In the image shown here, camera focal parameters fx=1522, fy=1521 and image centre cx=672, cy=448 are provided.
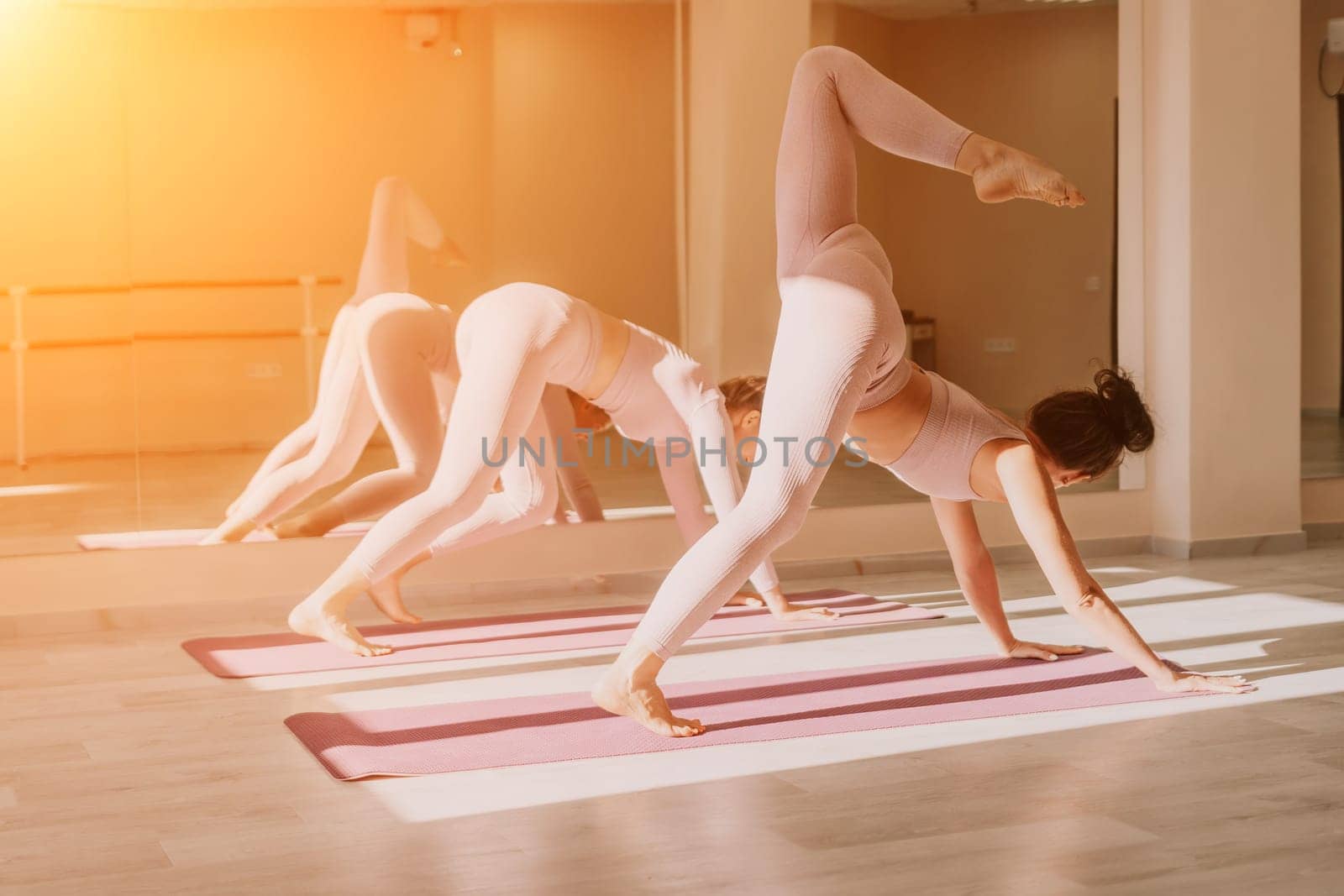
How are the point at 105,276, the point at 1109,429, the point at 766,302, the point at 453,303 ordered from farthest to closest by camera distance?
the point at 766,302 → the point at 453,303 → the point at 105,276 → the point at 1109,429

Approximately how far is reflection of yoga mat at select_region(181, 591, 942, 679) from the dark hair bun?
131 centimetres

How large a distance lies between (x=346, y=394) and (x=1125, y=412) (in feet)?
7.77

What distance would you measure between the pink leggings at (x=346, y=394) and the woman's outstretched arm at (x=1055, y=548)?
2058 mm

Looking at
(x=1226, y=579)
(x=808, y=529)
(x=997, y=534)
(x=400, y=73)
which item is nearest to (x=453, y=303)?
(x=400, y=73)

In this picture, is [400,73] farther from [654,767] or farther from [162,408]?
[654,767]

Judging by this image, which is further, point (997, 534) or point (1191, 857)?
point (997, 534)

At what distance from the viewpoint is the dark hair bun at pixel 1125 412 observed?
10.0 feet

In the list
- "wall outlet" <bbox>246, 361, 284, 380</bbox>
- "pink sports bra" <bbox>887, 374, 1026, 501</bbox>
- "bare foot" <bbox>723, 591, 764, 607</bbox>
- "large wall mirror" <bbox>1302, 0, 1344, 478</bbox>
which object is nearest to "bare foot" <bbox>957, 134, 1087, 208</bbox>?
"pink sports bra" <bbox>887, 374, 1026, 501</bbox>

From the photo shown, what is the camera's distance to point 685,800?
2.53 metres

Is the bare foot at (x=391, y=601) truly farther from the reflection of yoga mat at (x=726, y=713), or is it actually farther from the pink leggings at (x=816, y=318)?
the pink leggings at (x=816, y=318)

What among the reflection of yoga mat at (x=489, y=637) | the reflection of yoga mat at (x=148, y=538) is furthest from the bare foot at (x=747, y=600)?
the reflection of yoga mat at (x=148, y=538)

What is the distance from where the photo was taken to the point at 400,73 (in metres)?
4.56

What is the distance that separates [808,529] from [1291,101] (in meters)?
2.29

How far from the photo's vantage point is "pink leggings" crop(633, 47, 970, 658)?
2.70 metres
